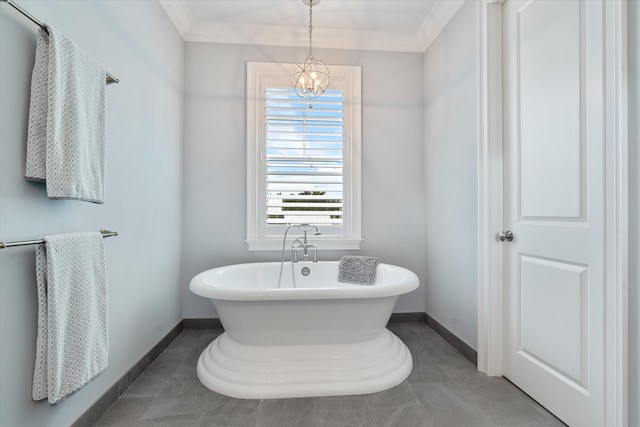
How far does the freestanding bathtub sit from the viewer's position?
67.5 inches

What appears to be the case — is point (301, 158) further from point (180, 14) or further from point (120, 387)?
point (120, 387)

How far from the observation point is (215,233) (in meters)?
2.68

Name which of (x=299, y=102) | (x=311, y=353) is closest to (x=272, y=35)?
(x=299, y=102)

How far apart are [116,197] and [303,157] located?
1483mm

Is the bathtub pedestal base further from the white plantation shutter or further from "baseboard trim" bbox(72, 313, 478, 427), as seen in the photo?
the white plantation shutter

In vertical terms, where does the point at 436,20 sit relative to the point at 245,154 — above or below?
above

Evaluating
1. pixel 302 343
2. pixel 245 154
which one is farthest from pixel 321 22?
pixel 302 343

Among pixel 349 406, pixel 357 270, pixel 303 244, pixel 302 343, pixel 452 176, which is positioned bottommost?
pixel 349 406

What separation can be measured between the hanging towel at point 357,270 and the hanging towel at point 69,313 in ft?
→ 5.30

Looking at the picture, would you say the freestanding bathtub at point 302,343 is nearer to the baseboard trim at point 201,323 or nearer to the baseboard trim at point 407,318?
the baseboard trim at point 201,323

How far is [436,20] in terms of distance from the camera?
2486mm

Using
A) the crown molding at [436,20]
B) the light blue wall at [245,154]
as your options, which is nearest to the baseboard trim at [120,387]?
the light blue wall at [245,154]

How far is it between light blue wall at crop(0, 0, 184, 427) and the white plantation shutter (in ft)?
2.55

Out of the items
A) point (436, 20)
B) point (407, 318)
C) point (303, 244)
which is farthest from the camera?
point (407, 318)
